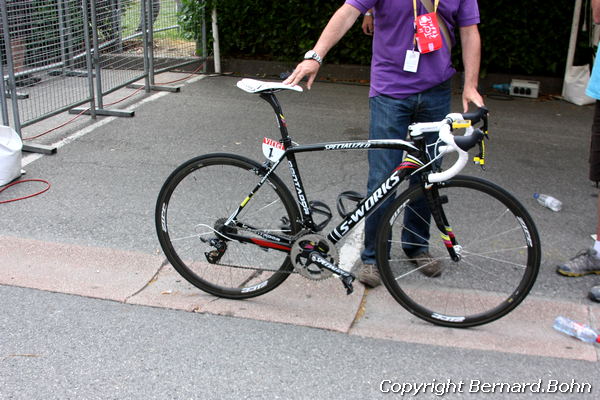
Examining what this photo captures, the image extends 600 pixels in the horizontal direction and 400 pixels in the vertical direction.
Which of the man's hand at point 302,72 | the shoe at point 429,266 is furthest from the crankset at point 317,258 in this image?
the man's hand at point 302,72

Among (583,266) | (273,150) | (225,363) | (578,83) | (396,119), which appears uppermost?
(396,119)

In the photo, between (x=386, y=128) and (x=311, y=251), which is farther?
(x=386, y=128)

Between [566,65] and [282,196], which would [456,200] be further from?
[566,65]

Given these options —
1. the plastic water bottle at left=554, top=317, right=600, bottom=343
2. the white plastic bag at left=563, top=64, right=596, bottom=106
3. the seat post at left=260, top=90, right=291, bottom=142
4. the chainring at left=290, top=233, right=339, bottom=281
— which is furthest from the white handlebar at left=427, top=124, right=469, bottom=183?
the white plastic bag at left=563, top=64, right=596, bottom=106

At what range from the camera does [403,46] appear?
367 cm

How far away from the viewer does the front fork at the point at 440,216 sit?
3441 mm

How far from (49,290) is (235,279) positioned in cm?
111

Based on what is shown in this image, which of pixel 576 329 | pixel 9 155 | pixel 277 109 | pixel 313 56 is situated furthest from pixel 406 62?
pixel 9 155

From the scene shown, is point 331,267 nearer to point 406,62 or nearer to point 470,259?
point 470,259

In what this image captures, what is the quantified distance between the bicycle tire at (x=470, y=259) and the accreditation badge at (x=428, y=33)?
2.53ft

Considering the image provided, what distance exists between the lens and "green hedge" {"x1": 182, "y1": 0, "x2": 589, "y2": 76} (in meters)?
8.61

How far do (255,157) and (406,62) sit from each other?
2792 mm

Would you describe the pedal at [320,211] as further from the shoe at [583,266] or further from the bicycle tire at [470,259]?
the shoe at [583,266]

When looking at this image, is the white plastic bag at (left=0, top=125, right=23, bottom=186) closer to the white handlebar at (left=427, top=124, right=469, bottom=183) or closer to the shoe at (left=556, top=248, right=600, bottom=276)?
the white handlebar at (left=427, top=124, right=469, bottom=183)
